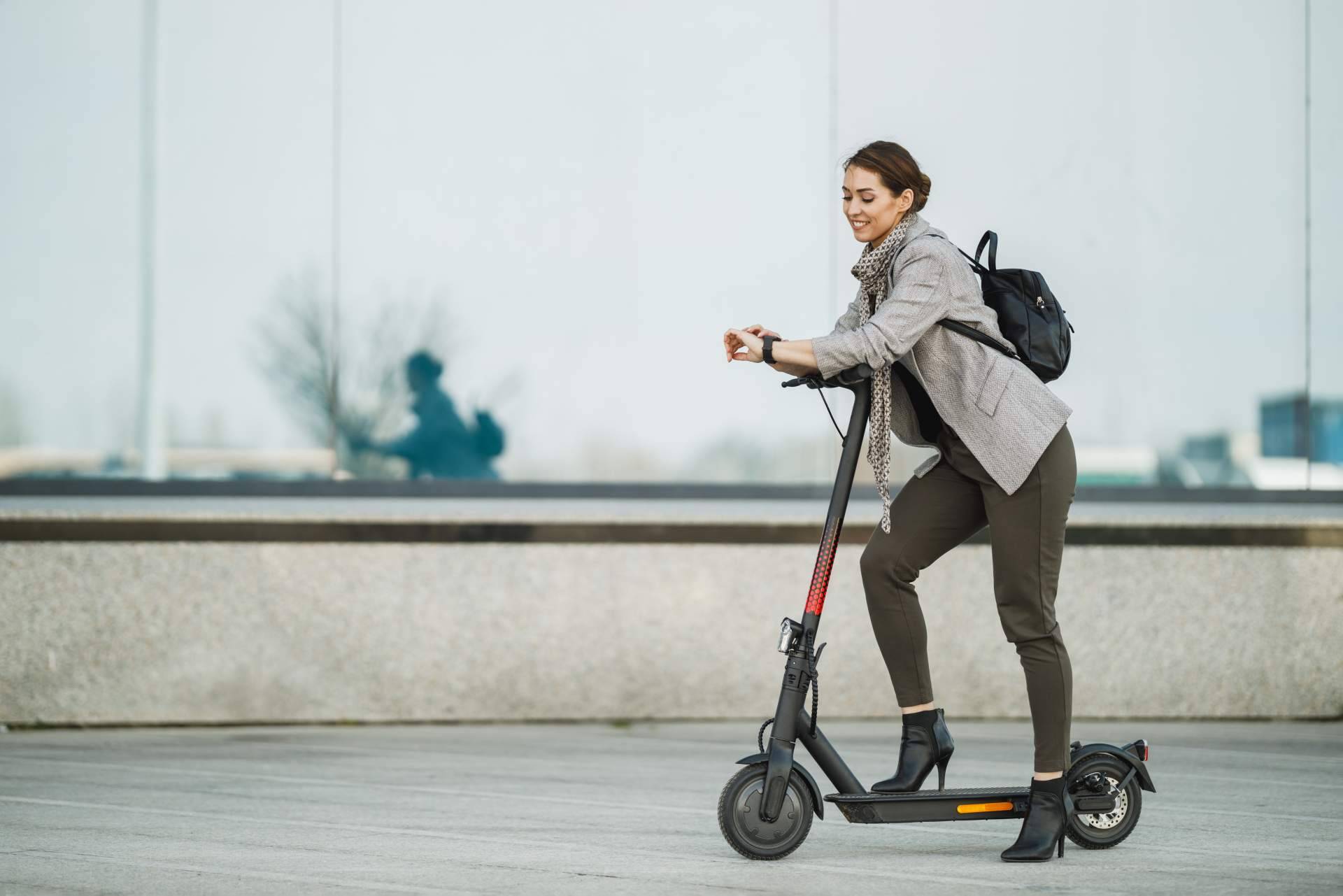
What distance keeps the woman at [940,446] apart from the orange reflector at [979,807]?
0.07 meters

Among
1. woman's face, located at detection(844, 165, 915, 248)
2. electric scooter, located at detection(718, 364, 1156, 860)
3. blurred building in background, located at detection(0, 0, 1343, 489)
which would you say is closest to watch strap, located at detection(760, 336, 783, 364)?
electric scooter, located at detection(718, 364, 1156, 860)

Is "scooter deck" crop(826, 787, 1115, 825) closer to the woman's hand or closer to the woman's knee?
the woman's knee

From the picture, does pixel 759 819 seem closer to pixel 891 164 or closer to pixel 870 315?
pixel 870 315

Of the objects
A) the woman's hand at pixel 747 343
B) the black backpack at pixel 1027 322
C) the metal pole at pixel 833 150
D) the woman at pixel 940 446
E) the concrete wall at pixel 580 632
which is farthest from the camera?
the metal pole at pixel 833 150

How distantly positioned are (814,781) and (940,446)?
94 cm

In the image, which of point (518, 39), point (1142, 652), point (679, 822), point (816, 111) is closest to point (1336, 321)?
point (1142, 652)

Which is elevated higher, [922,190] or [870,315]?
[922,190]

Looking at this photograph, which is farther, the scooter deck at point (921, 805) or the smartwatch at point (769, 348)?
the scooter deck at point (921, 805)

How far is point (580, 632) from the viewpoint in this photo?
6777mm

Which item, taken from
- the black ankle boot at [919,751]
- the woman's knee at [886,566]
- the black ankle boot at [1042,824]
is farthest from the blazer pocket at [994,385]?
the black ankle boot at [1042,824]

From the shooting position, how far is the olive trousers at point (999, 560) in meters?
3.94

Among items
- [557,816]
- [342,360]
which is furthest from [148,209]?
[557,816]

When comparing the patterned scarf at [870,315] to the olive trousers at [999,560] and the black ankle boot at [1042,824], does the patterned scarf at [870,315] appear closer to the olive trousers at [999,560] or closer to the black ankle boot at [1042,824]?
the olive trousers at [999,560]

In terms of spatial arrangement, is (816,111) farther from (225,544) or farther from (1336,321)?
(225,544)
